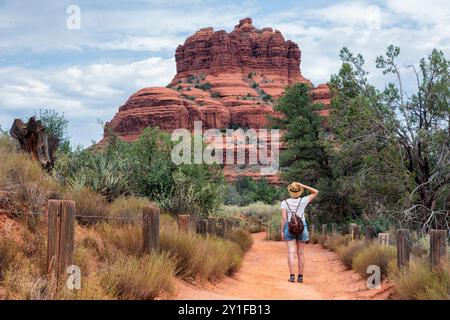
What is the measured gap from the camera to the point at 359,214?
29062 mm

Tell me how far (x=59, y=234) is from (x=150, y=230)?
229cm

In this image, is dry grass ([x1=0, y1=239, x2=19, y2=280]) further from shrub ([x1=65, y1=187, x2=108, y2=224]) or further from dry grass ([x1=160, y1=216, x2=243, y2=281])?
shrub ([x1=65, y1=187, x2=108, y2=224])

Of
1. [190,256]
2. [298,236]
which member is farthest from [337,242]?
[190,256]

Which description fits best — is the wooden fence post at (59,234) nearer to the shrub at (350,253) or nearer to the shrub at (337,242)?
the shrub at (350,253)

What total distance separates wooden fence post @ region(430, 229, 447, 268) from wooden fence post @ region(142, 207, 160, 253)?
14.0 ft

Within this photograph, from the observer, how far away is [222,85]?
149750mm

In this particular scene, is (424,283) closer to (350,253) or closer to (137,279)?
(137,279)

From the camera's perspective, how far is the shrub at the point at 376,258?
11.3 m

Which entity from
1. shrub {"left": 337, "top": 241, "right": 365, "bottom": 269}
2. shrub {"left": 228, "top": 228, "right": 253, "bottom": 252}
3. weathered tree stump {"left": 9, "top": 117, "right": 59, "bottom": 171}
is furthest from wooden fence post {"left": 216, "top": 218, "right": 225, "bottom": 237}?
weathered tree stump {"left": 9, "top": 117, "right": 59, "bottom": 171}

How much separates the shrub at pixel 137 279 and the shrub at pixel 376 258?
17.9 feet

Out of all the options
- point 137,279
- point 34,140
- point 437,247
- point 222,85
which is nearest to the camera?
point 137,279

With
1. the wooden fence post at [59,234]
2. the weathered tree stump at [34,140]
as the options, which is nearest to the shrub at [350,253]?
the weathered tree stump at [34,140]
